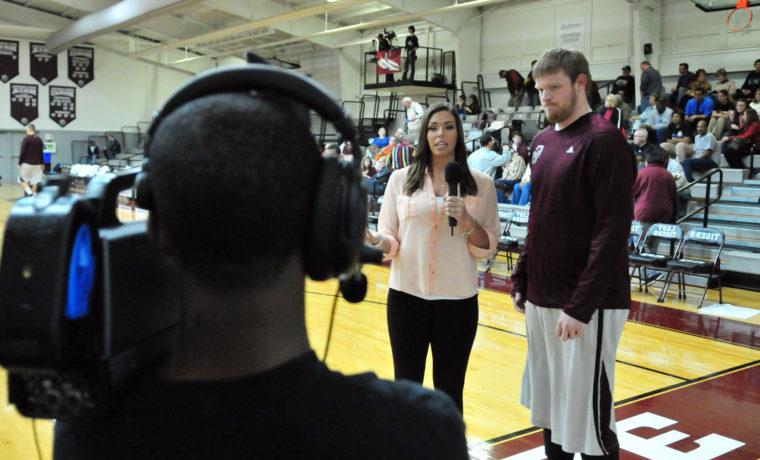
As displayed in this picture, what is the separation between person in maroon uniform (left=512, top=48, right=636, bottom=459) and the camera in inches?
87.0

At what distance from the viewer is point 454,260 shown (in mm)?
2715

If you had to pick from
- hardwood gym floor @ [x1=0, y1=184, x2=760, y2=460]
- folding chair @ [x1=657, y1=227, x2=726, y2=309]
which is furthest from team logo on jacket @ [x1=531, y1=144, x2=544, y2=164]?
folding chair @ [x1=657, y1=227, x2=726, y2=309]

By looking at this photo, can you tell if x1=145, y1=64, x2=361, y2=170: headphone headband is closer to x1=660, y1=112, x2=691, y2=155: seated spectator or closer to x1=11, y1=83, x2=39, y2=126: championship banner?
x1=660, y1=112, x2=691, y2=155: seated spectator

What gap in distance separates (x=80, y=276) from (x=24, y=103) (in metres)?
26.1

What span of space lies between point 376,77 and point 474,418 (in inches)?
763

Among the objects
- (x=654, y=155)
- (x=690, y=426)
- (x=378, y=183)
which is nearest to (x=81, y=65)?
(x=378, y=183)

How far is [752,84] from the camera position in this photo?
1226 centimetres

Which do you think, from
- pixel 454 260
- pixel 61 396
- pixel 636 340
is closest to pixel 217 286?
pixel 61 396

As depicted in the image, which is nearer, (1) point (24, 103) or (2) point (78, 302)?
(2) point (78, 302)

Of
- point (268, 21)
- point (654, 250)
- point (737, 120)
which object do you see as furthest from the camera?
point (268, 21)

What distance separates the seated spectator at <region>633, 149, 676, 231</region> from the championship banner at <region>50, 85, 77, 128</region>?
2178 cm

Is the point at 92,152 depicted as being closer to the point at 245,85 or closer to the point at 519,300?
the point at 519,300

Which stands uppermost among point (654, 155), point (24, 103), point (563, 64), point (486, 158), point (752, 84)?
point (24, 103)

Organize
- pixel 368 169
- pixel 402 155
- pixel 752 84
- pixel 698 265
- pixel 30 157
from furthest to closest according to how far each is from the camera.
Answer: pixel 30 157, pixel 368 169, pixel 752 84, pixel 402 155, pixel 698 265
